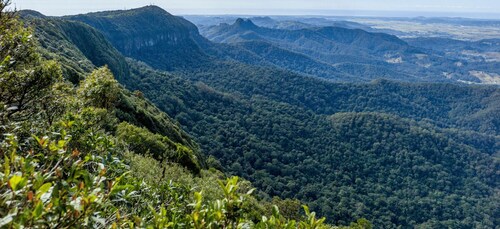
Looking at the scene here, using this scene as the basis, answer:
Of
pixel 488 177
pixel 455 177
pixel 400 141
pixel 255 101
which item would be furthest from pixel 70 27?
pixel 488 177

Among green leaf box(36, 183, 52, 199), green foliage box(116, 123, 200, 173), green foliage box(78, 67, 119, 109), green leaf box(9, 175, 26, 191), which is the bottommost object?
green foliage box(116, 123, 200, 173)

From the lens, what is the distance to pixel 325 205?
7844cm

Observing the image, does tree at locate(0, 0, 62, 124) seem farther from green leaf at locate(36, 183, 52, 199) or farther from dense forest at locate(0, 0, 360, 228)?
green leaf at locate(36, 183, 52, 199)

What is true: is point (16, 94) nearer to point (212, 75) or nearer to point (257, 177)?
point (257, 177)

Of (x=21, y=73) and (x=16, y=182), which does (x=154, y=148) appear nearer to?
(x=21, y=73)

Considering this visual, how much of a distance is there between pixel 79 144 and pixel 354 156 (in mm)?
114948

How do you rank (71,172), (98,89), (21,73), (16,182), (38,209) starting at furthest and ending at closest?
(98,89) → (21,73) → (71,172) → (16,182) → (38,209)

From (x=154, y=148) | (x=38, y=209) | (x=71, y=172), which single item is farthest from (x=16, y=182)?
(x=154, y=148)

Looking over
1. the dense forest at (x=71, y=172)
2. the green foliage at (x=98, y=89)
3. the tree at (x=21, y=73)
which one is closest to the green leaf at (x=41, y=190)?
the dense forest at (x=71, y=172)

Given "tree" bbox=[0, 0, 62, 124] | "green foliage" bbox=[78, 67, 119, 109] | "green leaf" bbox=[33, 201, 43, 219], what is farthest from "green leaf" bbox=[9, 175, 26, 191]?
"green foliage" bbox=[78, 67, 119, 109]

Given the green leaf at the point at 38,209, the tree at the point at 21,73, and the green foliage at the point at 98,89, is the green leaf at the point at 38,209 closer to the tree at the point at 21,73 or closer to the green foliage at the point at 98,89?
the tree at the point at 21,73

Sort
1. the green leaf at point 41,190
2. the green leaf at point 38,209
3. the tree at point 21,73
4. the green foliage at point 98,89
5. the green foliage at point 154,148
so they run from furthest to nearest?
the green foliage at point 154,148, the green foliage at point 98,89, the tree at point 21,73, the green leaf at point 41,190, the green leaf at point 38,209

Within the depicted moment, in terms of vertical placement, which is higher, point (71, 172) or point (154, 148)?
point (71, 172)

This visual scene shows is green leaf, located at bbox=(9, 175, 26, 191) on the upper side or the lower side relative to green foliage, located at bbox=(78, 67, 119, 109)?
upper
